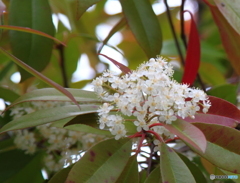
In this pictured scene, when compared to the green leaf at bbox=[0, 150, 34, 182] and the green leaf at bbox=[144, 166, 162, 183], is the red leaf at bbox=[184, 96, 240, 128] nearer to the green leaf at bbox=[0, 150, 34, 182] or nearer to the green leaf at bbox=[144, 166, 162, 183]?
the green leaf at bbox=[144, 166, 162, 183]

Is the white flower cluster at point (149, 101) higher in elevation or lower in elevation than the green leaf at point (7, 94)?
lower

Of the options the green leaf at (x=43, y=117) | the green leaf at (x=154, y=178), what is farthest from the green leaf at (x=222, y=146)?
the green leaf at (x=43, y=117)

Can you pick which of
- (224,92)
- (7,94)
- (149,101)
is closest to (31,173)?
(7,94)

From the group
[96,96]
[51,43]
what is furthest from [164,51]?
[96,96]

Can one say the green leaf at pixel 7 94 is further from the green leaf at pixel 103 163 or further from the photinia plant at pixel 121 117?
the green leaf at pixel 103 163

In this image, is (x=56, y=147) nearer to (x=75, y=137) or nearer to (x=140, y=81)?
(x=75, y=137)

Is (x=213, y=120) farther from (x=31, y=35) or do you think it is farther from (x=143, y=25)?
(x=31, y=35)
